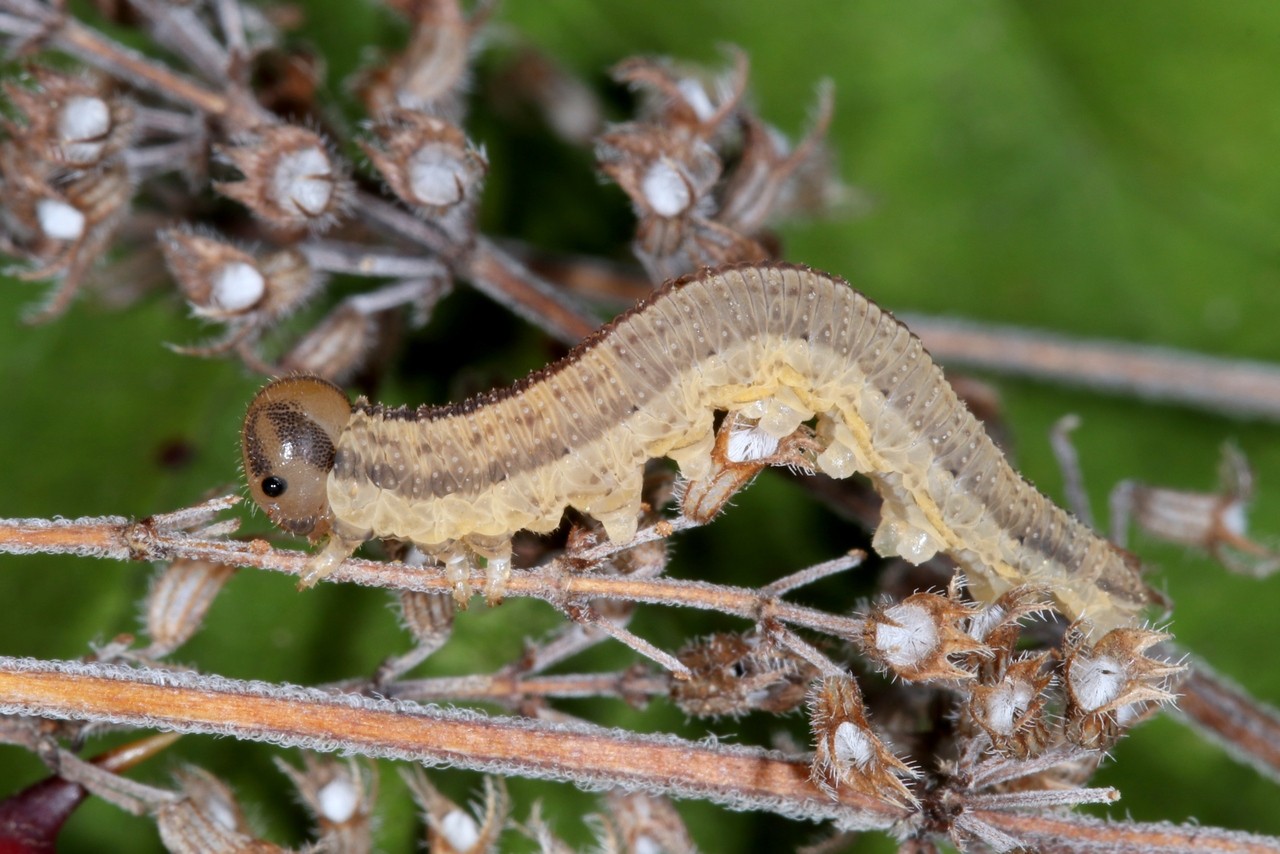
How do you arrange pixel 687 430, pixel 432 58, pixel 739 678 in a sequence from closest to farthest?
pixel 739 678 < pixel 687 430 < pixel 432 58

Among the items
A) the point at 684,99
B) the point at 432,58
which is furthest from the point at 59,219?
the point at 684,99

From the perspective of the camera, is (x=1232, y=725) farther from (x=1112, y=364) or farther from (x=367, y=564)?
(x=367, y=564)

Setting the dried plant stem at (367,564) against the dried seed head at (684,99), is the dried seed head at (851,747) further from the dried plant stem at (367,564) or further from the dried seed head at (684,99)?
the dried seed head at (684,99)

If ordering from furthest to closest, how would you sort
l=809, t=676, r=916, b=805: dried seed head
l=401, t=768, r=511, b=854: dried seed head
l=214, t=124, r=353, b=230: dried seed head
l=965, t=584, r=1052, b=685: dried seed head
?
l=214, t=124, r=353, b=230: dried seed head < l=401, t=768, r=511, b=854: dried seed head < l=965, t=584, r=1052, b=685: dried seed head < l=809, t=676, r=916, b=805: dried seed head

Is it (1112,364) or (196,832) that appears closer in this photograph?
(196,832)

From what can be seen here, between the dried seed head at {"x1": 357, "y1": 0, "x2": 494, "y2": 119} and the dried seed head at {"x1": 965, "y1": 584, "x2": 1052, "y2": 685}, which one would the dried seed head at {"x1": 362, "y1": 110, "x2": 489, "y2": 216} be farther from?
the dried seed head at {"x1": 965, "y1": 584, "x2": 1052, "y2": 685}

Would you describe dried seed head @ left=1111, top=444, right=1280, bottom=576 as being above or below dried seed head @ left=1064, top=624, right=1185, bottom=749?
above

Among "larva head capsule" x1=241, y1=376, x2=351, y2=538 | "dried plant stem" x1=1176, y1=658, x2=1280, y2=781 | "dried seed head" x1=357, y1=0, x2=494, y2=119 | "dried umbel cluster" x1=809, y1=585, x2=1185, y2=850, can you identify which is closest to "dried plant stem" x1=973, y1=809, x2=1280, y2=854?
"dried umbel cluster" x1=809, y1=585, x2=1185, y2=850
